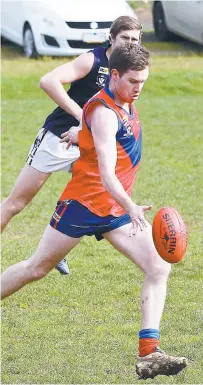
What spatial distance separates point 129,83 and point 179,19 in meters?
13.1

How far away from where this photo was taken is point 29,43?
18656 millimetres

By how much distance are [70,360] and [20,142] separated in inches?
307

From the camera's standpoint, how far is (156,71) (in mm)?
17766

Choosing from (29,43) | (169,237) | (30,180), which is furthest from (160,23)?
(169,237)

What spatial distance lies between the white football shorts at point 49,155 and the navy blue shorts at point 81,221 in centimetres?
172

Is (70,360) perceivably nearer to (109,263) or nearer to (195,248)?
(109,263)

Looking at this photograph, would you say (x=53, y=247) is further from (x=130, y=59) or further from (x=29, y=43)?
(x=29, y=43)

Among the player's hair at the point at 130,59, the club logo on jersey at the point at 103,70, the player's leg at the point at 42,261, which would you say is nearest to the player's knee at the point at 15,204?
the club logo on jersey at the point at 103,70

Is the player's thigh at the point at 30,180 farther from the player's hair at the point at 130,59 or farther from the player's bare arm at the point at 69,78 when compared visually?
the player's hair at the point at 130,59

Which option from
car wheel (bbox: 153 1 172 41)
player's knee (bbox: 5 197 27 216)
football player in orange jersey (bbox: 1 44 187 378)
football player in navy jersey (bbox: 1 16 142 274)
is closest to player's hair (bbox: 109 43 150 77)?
football player in orange jersey (bbox: 1 44 187 378)

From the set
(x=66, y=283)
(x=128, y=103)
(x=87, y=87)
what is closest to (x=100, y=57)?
(x=87, y=87)

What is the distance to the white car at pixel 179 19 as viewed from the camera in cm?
1814

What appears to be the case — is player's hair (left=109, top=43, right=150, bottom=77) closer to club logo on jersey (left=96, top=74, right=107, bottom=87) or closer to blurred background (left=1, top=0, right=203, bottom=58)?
club logo on jersey (left=96, top=74, right=107, bottom=87)

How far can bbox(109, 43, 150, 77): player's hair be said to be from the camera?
6.04 meters
